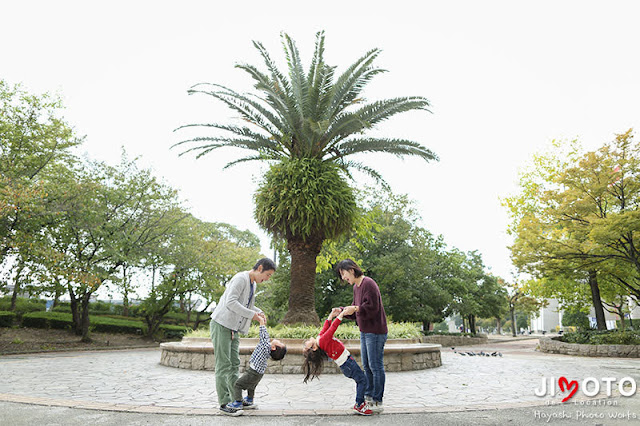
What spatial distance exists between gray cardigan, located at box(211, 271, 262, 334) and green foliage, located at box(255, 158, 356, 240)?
5.46m

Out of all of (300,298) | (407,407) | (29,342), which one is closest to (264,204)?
(300,298)

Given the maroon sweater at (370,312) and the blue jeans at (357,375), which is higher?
the maroon sweater at (370,312)

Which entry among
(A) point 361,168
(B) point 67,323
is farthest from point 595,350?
(B) point 67,323

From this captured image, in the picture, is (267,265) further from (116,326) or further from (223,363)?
(116,326)

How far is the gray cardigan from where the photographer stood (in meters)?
4.43

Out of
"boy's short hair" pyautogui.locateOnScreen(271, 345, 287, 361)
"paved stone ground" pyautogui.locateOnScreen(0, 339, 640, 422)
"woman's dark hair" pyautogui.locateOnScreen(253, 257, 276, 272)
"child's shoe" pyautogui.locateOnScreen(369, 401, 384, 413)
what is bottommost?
"paved stone ground" pyautogui.locateOnScreen(0, 339, 640, 422)

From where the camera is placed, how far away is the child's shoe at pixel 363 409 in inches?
174

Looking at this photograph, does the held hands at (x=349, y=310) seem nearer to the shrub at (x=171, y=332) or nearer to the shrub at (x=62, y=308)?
the shrub at (x=171, y=332)

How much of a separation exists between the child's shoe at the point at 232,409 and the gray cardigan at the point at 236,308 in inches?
29.7

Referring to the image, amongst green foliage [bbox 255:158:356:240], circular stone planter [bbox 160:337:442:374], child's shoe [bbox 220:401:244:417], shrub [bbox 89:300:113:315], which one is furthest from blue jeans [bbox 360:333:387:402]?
shrub [bbox 89:300:113:315]

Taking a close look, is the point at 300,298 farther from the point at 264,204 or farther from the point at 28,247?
the point at 28,247

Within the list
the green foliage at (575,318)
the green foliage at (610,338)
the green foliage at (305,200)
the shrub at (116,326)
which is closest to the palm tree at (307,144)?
the green foliage at (305,200)

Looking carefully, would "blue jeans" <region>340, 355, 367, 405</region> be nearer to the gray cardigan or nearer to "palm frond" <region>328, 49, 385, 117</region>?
the gray cardigan

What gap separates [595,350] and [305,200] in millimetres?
13496
